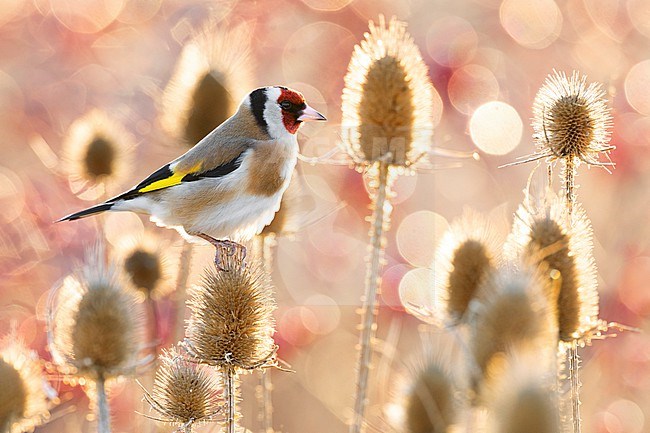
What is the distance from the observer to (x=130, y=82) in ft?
30.1

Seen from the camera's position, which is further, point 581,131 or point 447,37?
point 447,37

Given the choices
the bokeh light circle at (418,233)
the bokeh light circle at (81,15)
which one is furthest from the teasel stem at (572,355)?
the bokeh light circle at (81,15)

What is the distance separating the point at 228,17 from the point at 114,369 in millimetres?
6094

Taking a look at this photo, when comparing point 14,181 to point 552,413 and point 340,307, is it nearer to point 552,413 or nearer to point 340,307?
point 340,307

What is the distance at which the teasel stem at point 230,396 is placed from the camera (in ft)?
8.33

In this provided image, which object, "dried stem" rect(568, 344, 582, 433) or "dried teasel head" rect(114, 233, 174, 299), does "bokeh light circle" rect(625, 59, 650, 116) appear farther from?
"dried stem" rect(568, 344, 582, 433)

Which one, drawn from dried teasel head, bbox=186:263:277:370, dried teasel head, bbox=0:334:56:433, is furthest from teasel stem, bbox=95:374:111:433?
dried teasel head, bbox=186:263:277:370

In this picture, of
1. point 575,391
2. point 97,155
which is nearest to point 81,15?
point 97,155

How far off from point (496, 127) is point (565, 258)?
5.68 metres

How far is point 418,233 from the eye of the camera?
7.75 meters

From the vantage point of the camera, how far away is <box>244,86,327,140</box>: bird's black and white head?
153 inches

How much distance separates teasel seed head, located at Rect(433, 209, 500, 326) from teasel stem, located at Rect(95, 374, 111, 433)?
1076 mm

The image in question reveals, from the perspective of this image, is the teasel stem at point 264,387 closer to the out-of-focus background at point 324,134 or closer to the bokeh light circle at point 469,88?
the out-of-focus background at point 324,134

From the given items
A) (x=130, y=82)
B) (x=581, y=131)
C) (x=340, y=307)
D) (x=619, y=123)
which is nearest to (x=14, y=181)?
(x=130, y=82)
